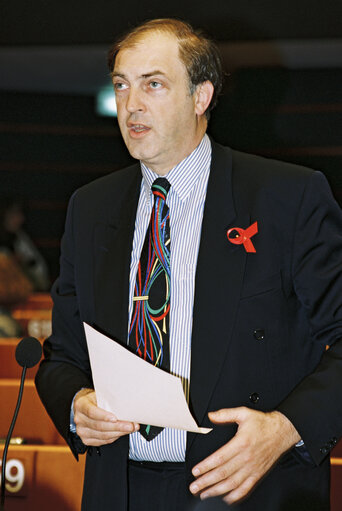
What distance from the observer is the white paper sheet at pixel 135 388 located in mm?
1237

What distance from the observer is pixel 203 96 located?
5.81 ft

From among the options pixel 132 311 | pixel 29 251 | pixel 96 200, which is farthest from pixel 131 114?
pixel 29 251

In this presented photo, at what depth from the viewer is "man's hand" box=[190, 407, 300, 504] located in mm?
1261

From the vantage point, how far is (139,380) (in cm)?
127

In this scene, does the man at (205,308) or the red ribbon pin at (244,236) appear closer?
the man at (205,308)

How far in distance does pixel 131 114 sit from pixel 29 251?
6592 mm

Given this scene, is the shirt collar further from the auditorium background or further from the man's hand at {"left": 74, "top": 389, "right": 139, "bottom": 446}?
the auditorium background

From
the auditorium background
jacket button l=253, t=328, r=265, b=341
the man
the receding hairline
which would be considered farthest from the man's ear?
the auditorium background

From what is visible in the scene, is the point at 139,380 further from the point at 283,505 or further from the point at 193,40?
the point at 193,40

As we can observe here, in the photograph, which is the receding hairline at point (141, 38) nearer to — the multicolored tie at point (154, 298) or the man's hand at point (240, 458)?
the multicolored tie at point (154, 298)

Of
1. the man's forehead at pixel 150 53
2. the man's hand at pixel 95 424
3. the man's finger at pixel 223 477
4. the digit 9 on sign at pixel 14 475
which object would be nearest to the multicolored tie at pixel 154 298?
the man's hand at pixel 95 424

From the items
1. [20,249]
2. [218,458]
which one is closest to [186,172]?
[218,458]

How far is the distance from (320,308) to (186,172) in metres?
0.49

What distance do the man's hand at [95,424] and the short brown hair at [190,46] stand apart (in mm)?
817
